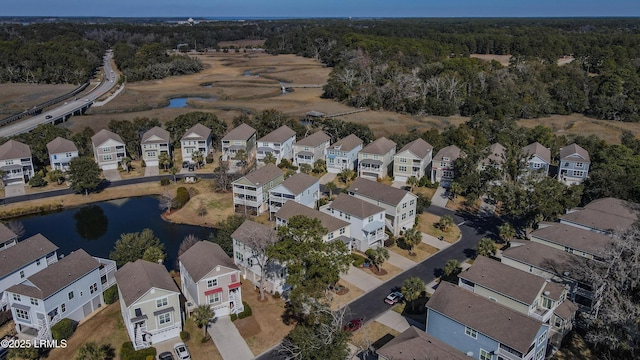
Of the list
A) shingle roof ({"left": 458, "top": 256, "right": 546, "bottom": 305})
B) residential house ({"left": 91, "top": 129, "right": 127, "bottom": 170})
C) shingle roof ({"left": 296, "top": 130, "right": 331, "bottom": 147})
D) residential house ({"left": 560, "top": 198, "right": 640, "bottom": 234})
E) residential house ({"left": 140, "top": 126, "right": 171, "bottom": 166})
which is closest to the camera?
shingle roof ({"left": 458, "top": 256, "right": 546, "bottom": 305})

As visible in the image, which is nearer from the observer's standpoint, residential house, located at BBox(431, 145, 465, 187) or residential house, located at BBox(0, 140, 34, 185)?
residential house, located at BBox(0, 140, 34, 185)

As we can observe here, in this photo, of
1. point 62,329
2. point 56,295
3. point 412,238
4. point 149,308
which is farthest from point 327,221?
point 62,329

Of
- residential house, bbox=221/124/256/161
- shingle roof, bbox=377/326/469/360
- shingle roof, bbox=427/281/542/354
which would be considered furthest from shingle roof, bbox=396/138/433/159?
shingle roof, bbox=377/326/469/360

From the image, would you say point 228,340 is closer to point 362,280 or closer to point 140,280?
point 140,280

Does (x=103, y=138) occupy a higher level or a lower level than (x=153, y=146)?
higher

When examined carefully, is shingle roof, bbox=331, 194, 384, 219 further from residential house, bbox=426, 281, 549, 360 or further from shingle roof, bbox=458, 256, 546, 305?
residential house, bbox=426, 281, 549, 360

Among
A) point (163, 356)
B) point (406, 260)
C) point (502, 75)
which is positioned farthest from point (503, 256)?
point (502, 75)
